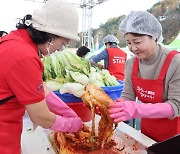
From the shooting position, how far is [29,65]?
947 mm

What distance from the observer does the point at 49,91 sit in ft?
4.57

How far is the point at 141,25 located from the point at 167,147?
2.37ft

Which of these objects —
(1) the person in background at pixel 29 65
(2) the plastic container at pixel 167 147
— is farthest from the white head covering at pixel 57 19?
(2) the plastic container at pixel 167 147

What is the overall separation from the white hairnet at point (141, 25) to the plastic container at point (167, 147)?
66 cm

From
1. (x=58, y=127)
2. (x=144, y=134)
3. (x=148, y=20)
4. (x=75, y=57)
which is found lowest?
(x=144, y=134)

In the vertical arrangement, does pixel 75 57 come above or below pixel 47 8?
below

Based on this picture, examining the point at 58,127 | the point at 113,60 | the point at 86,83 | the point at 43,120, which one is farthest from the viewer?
the point at 113,60

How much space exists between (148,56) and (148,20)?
0.22 metres

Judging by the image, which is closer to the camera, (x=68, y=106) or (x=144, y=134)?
(x=68, y=106)

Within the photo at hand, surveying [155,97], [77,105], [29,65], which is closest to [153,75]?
[155,97]

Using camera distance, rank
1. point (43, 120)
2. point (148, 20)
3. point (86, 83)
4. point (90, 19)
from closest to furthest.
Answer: point (43, 120) → point (86, 83) → point (148, 20) → point (90, 19)

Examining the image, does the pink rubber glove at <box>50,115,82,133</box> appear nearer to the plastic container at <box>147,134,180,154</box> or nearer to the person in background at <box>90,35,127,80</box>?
the plastic container at <box>147,134,180,154</box>

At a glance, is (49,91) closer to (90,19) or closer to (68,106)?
(68,106)

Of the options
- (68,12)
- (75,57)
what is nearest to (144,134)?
(75,57)
